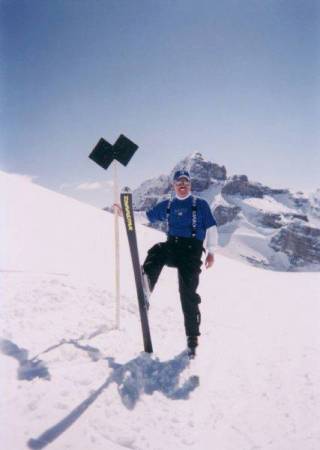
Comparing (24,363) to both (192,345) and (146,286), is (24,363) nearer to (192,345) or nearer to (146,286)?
(146,286)

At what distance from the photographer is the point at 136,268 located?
482 centimetres

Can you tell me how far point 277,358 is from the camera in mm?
5141

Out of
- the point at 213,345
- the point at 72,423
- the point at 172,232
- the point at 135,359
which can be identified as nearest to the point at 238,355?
the point at 213,345

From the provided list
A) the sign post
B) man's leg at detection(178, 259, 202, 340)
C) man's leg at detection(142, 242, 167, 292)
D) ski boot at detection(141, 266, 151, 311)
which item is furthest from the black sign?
man's leg at detection(178, 259, 202, 340)

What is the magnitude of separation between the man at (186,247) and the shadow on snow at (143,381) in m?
0.72

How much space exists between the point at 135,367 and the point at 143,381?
0.24m

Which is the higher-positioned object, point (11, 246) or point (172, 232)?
point (172, 232)

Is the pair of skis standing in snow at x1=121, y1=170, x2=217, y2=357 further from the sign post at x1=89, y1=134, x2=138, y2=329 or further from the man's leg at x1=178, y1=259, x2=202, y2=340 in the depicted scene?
the sign post at x1=89, y1=134, x2=138, y2=329

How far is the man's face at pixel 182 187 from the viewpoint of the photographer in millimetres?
5609

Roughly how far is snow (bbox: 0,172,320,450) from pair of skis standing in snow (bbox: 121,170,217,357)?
0.62 meters

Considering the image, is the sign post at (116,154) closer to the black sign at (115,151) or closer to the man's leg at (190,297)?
the black sign at (115,151)

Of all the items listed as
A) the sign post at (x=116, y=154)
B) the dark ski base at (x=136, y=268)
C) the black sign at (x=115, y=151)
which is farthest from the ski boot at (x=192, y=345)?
the black sign at (x=115, y=151)

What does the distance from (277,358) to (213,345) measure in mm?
960

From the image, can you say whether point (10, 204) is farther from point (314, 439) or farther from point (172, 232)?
point (314, 439)
